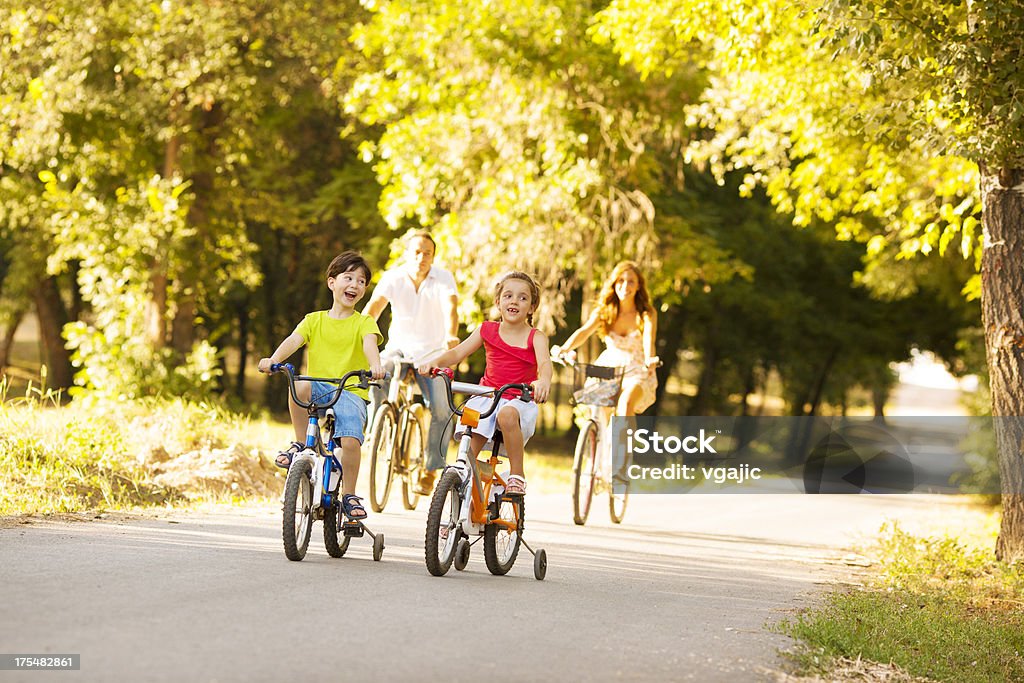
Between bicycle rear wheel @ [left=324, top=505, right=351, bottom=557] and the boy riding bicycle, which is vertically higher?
the boy riding bicycle

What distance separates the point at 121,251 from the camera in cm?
2245

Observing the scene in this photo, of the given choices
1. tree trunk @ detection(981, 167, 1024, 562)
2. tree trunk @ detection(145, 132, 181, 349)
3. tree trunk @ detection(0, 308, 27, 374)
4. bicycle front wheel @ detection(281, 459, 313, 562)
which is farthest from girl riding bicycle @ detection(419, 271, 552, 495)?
tree trunk @ detection(0, 308, 27, 374)

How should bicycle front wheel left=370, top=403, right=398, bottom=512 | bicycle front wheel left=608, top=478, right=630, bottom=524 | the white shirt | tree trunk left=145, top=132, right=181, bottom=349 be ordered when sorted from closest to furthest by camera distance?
1. bicycle front wheel left=370, top=403, right=398, bottom=512
2. the white shirt
3. bicycle front wheel left=608, top=478, right=630, bottom=524
4. tree trunk left=145, top=132, right=181, bottom=349

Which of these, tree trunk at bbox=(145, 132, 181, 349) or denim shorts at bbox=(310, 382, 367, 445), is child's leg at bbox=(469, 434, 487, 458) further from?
tree trunk at bbox=(145, 132, 181, 349)

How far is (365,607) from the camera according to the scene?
6398 mm

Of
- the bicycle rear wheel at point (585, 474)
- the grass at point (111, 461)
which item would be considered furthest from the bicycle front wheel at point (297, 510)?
the bicycle rear wheel at point (585, 474)

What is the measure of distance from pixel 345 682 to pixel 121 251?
61.2 ft

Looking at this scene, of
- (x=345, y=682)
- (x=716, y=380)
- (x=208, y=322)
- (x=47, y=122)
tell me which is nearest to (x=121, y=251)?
(x=47, y=122)

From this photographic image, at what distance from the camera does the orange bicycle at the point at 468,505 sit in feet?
24.1

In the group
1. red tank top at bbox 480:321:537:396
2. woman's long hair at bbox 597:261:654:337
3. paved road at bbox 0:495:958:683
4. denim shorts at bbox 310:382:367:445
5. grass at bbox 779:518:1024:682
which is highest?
woman's long hair at bbox 597:261:654:337

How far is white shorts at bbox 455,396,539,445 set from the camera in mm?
7605

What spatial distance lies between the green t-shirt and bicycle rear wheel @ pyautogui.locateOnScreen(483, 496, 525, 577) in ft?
3.52

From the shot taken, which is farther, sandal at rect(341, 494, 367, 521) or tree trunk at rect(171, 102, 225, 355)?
tree trunk at rect(171, 102, 225, 355)

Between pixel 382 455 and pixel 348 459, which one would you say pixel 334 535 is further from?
pixel 382 455
